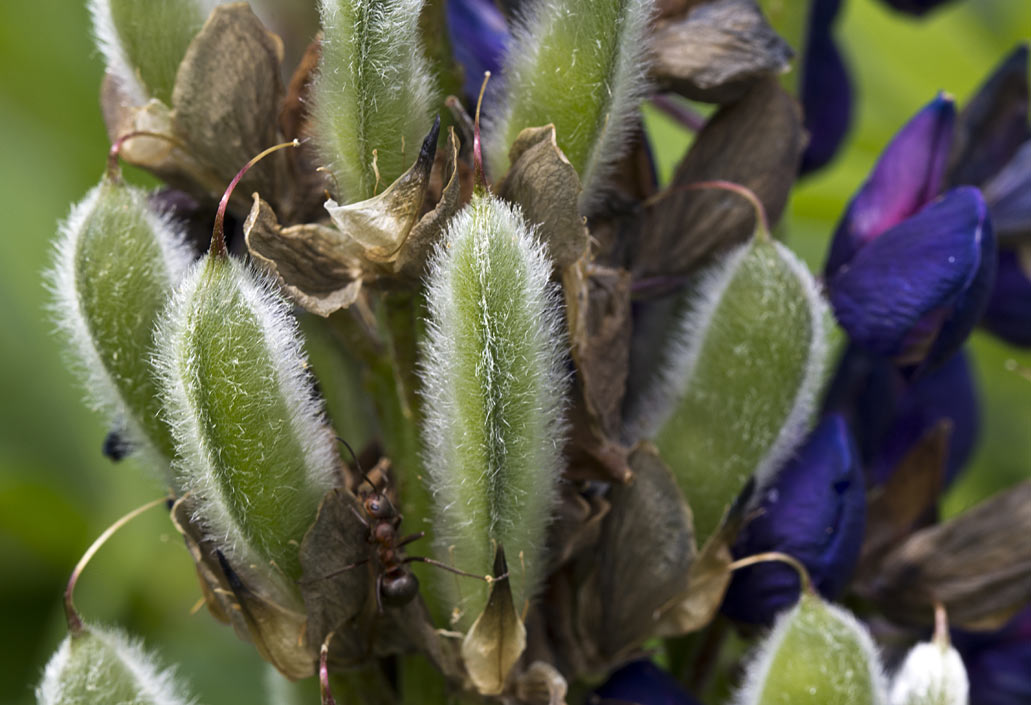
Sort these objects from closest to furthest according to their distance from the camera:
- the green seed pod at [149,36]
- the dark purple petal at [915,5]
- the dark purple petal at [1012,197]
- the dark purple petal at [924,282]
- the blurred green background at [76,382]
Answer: the green seed pod at [149,36] < the dark purple petal at [924,282] < the dark purple petal at [1012,197] < the dark purple petal at [915,5] < the blurred green background at [76,382]

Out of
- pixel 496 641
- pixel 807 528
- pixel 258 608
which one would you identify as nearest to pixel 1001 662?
pixel 807 528

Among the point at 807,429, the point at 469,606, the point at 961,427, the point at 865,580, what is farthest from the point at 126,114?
the point at 961,427

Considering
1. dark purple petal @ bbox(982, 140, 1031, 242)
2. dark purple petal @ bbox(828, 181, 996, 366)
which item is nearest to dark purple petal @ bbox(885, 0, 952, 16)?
dark purple petal @ bbox(982, 140, 1031, 242)

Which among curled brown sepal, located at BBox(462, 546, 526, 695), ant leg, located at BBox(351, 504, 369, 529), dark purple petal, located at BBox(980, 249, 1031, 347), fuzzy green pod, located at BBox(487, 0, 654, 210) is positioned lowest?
dark purple petal, located at BBox(980, 249, 1031, 347)

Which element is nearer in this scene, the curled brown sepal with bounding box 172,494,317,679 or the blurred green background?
the curled brown sepal with bounding box 172,494,317,679

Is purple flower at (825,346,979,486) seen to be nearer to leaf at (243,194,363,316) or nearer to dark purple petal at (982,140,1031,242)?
dark purple petal at (982,140,1031,242)

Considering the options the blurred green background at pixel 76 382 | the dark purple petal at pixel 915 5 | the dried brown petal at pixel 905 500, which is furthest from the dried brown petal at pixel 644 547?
the blurred green background at pixel 76 382

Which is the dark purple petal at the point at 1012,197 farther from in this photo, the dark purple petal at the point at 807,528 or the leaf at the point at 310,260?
the leaf at the point at 310,260
